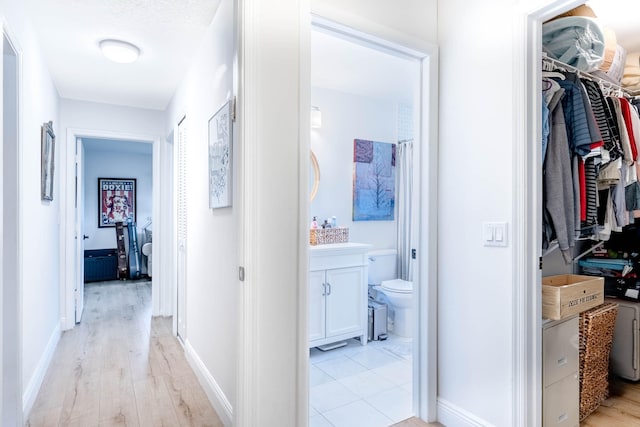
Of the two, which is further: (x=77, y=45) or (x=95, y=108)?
(x=95, y=108)

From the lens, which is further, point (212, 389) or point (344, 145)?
point (344, 145)

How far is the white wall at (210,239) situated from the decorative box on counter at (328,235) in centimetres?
100

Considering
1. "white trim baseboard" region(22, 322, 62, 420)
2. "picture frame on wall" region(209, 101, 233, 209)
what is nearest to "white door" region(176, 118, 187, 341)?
"white trim baseboard" region(22, 322, 62, 420)

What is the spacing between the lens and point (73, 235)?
3.79 metres

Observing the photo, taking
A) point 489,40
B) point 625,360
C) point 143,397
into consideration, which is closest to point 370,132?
point 489,40

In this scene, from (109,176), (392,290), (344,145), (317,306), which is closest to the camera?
(317,306)

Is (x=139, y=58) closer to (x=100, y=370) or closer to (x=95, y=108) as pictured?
(x=95, y=108)

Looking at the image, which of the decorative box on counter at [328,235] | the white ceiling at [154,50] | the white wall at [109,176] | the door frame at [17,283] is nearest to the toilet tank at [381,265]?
the decorative box on counter at [328,235]

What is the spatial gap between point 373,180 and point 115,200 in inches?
188

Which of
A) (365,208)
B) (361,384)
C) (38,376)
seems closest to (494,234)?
(361,384)

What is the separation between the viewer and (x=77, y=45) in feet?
8.61

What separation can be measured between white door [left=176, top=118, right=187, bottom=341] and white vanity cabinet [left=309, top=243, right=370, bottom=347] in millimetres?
1113

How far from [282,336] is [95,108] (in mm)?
3568

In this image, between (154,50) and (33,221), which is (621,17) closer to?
(154,50)
